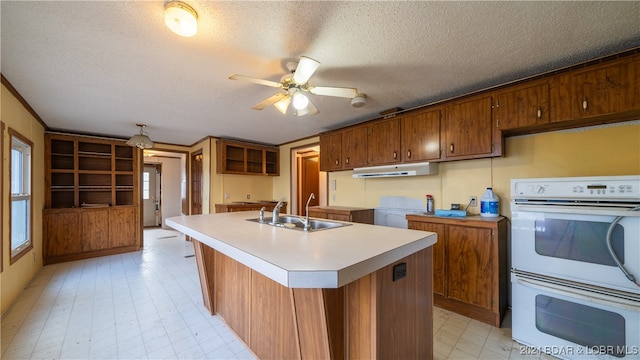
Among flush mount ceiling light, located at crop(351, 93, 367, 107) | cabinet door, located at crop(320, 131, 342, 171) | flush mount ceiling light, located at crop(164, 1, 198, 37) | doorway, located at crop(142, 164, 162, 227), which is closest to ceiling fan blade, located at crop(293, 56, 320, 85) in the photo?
flush mount ceiling light, located at crop(164, 1, 198, 37)

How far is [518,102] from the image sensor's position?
2.28 meters

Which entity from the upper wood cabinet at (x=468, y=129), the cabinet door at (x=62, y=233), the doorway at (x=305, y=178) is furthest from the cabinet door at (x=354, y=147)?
the cabinet door at (x=62, y=233)

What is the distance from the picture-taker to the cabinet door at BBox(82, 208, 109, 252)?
4480 millimetres

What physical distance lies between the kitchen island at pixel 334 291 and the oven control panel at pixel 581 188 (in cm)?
102

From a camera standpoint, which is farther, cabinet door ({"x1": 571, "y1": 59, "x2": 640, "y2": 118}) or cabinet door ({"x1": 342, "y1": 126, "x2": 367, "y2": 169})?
cabinet door ({"x1": 342, "y1": 126, "x2": 367, "y2": 169})

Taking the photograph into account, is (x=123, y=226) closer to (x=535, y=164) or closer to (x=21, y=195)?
(x=21, y=195)

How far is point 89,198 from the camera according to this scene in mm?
4887

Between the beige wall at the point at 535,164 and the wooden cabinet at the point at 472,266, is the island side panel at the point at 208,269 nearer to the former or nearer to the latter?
the wooden cabinet at the point at 472,266

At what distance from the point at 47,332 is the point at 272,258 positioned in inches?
100

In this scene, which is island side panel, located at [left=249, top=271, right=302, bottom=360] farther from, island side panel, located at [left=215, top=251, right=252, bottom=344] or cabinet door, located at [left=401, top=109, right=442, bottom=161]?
cabinet door, located at [left=401, top=109, right=442, bottom=161]

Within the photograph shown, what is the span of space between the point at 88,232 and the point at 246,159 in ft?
9.86

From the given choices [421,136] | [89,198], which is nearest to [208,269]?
[421,136]

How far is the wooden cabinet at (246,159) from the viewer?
4.91m

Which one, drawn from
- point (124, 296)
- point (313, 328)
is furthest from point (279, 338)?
point (124, 296)
